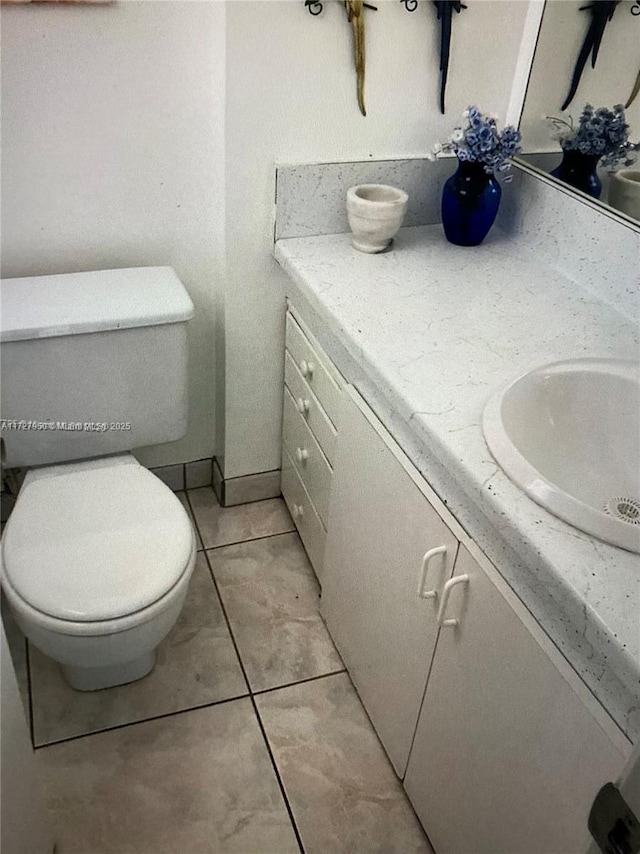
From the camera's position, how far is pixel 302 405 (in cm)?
181

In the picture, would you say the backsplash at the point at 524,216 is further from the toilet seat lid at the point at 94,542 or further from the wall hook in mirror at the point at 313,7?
the toilet seat lid at the point at 94,542

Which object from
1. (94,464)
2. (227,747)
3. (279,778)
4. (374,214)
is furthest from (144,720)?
(374,214)

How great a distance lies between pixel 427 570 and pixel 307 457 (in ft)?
2.17

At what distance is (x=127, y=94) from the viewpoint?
1.56 metres

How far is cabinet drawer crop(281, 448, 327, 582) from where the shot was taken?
1858 millimetres

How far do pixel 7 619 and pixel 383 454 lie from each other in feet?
3.52

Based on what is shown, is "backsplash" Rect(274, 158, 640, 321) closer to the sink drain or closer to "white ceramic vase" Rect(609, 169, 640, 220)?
"white ceramic vase" Rect(609, 169, 640, 220)

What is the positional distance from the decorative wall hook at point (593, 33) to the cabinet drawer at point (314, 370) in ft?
2.52

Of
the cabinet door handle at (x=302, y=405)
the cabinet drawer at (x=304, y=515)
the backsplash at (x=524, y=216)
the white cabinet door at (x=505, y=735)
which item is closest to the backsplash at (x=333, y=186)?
the backsplash at (x=524, y=216)

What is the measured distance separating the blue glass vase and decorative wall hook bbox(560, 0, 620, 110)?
0.24 m

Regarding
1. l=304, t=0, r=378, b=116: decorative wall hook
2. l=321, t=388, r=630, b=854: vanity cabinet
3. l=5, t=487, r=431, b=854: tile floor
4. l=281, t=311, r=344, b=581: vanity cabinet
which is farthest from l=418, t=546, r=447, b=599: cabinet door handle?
l=304, t=0, r=378, b=116: decorative wall hook

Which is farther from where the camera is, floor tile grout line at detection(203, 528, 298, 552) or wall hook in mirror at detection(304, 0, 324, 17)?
floor tile grout line at detection(203, 528, 298, 552)

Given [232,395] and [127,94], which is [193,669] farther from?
[127,94]

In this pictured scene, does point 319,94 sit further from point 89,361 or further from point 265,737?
point 265,737
